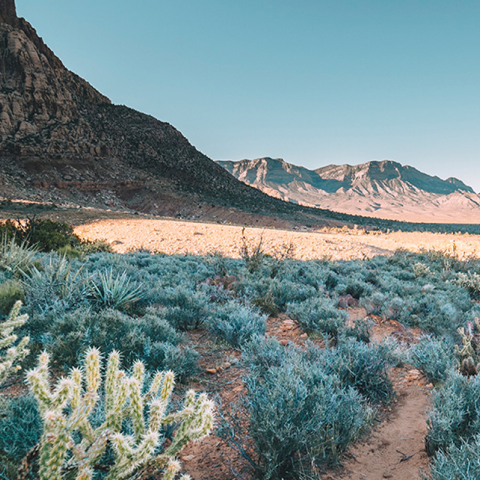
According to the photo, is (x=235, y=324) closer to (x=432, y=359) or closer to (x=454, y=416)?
(x=432, y=359)

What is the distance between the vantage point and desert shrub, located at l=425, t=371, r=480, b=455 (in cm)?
226

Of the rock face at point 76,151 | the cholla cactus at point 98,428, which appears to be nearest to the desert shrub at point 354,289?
the cholla cactus at point 98,428

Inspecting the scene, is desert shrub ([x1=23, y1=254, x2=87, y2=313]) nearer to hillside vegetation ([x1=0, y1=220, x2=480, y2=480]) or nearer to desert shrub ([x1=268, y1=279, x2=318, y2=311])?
hillside vegetation ([x1=0, y1=220, x2=480, y2=480])

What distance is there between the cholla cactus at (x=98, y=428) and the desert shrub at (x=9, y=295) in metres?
3.16

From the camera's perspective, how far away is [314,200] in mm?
145625

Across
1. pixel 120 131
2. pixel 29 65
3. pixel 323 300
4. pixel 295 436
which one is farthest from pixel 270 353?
pixel 120 131

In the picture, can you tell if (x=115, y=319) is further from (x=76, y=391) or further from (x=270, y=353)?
(x=76, y=391)

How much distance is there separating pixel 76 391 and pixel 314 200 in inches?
5867

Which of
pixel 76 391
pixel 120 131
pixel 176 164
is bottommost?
pixel 76 391

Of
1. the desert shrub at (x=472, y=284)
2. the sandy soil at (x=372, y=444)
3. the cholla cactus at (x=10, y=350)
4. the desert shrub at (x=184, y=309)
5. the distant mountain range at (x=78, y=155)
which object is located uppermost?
the distant mountain range at (x=78, y=155)

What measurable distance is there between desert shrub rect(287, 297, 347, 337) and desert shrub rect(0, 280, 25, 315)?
379 cm

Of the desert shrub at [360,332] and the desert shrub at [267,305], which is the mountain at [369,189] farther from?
the desert shrub at [360,332]

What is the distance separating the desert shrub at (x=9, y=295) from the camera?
4.17 metres

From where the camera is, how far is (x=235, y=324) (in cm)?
429
